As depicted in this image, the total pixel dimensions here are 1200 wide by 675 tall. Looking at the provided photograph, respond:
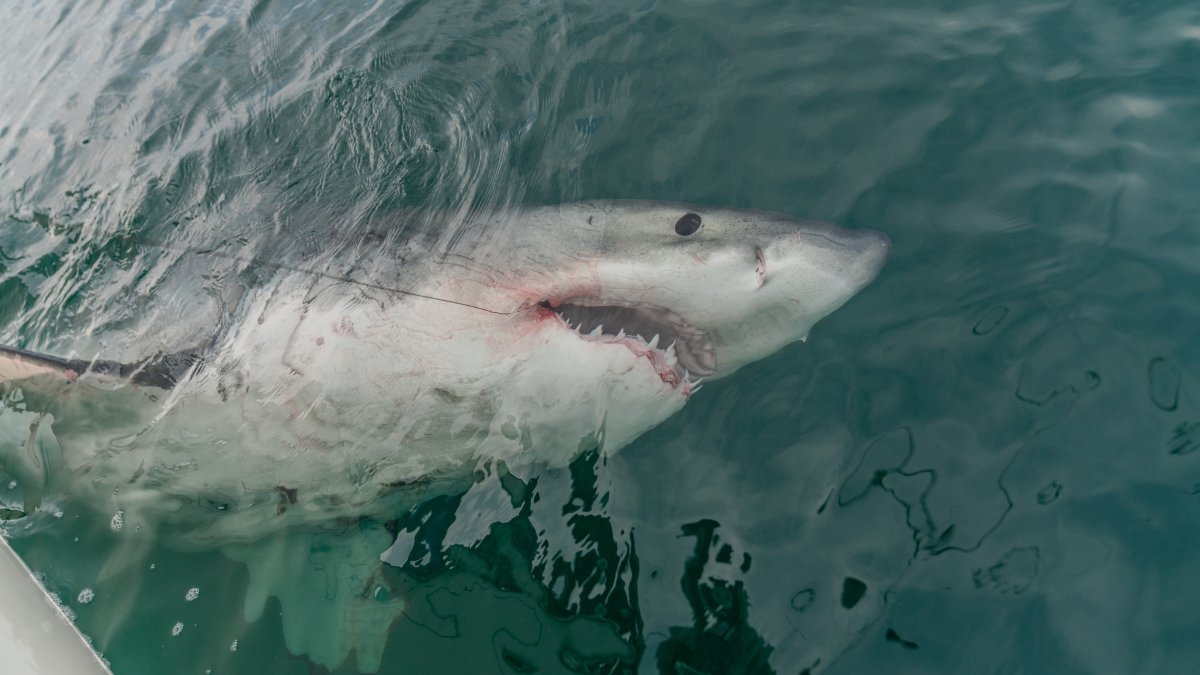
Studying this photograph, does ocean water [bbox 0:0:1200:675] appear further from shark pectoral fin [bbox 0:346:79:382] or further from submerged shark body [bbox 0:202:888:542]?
shark pectoral fin [bbox 0:346:79:382]

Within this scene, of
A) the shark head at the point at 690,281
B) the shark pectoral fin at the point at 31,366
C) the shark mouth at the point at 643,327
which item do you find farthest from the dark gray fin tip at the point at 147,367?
the shark mouth at the point at 643,327

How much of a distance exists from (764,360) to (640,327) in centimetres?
76

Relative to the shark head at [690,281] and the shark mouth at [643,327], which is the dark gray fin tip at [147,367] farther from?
the shark mouth at [643,327]

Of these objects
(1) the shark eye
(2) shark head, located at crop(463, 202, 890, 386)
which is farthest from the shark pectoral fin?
(1) the shark eye

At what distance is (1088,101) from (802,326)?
2.78 metres

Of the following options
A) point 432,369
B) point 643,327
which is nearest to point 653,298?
point 643,327

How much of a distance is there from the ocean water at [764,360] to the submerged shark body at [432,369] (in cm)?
18

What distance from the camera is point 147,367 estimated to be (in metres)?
3.20

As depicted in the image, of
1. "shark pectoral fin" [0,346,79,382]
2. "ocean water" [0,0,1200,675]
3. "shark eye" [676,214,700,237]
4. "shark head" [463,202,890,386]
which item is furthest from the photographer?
"shark eye" [676,214,700,237]

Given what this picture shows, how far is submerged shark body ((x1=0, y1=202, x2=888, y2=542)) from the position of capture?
3.01 meters

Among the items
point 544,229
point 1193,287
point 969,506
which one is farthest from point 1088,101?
point 544,229

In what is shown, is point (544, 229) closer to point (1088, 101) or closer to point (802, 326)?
point (802, 326)

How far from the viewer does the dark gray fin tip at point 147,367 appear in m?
A: 3.07

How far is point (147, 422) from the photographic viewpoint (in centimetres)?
320
